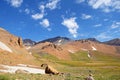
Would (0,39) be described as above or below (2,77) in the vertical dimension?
above

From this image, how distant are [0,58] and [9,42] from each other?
4047 cm

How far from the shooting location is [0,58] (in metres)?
78.2

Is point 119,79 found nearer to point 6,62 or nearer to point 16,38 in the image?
point 6,62

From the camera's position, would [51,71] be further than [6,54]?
No

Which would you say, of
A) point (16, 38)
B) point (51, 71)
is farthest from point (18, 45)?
point (51, 71)

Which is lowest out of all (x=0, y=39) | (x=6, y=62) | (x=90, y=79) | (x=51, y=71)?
(x=90, y=79)

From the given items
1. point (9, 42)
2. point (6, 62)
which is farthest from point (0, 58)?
point (9, 42)

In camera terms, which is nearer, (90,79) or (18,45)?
(90,79)

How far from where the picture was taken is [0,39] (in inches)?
4286

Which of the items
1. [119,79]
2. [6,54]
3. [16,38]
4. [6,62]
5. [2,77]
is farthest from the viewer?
[16,38]

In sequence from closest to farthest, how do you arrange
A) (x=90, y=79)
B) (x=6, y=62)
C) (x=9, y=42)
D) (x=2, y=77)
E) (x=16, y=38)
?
(x=2, y=77) → (x=90, y=79) → (x=6, y=62) → (x=9, y=42) → (x=16, y=38)

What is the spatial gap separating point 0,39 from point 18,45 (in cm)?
1730

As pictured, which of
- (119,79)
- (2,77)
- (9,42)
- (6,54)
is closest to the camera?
(2,77)

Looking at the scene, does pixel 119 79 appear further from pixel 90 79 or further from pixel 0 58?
pixel 0 58
